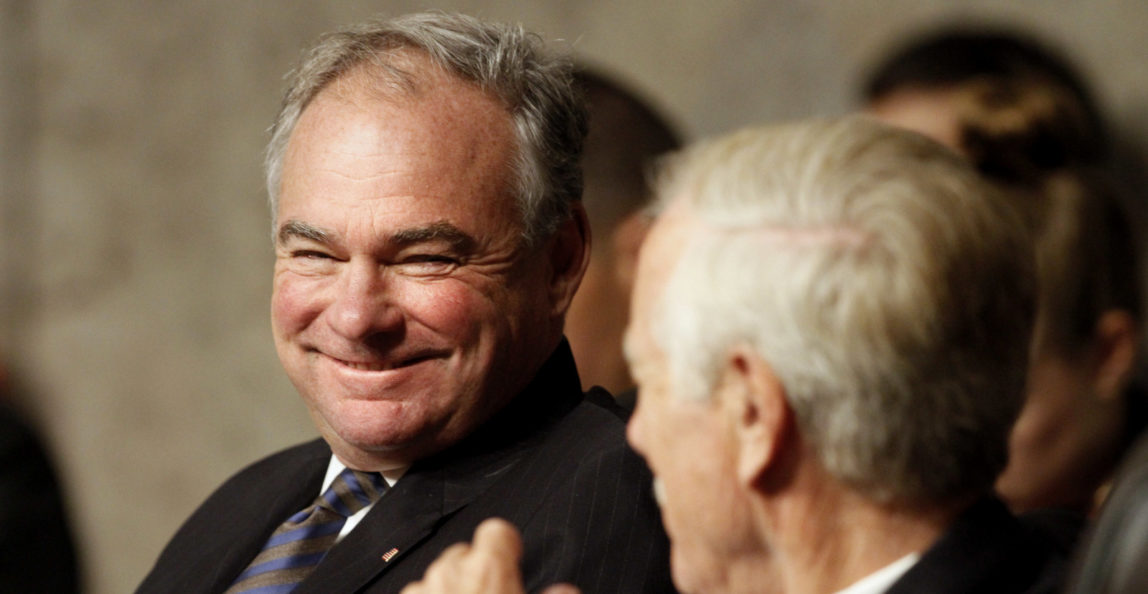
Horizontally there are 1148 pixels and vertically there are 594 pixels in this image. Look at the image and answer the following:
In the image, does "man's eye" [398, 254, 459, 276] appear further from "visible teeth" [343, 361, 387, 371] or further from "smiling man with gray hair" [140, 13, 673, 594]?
"visible teeth" [343, 361, 387, 371]

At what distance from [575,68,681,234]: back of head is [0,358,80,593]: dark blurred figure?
4.60 feet

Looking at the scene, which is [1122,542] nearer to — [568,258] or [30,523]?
Result: [568,258]

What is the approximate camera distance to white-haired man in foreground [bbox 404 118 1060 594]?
1322 mm

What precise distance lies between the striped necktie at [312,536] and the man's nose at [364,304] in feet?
0.82

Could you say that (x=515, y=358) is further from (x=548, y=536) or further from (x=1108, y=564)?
(x=1108, y=564)

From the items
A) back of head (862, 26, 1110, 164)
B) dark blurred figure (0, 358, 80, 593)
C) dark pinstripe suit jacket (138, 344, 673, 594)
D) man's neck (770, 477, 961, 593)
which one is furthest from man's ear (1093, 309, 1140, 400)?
dark blurred figure (0, 358, 80, 593)

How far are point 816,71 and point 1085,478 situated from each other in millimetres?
1559

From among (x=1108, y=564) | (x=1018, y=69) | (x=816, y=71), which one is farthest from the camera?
(x=816, y=71)

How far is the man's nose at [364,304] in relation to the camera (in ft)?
6.06

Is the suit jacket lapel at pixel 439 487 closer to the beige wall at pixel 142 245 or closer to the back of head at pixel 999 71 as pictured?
the back of head at pixel 999 71

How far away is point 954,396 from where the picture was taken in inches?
53.2

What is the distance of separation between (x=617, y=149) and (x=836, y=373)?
1.95m

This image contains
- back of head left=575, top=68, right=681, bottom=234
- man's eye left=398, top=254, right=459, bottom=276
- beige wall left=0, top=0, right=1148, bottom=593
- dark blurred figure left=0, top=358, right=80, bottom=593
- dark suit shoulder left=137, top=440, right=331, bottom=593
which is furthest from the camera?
beige wall left=0, top=0, right=1148, bottom=593

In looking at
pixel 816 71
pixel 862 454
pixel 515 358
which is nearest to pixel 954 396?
pixel 862 454
